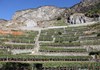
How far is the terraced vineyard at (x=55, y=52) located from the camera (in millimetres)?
62250

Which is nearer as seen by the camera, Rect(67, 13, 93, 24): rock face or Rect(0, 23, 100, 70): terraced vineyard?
Rect(0, 23, 100, 70): terraced vineyard

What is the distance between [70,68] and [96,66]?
6571mm

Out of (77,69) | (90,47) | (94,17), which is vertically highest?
(94,17)

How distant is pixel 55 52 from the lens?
75.7 metres

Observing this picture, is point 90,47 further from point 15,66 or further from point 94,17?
point 94,17

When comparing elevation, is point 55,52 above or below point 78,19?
below

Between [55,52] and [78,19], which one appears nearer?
[55,52]

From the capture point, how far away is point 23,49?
261 feet

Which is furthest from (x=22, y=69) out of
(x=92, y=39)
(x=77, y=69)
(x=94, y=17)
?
(x=94, y=17)

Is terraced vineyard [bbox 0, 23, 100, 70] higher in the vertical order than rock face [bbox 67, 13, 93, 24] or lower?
lower

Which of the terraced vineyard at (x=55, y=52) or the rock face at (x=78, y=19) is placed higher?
the rock face at (x=78, y=19)

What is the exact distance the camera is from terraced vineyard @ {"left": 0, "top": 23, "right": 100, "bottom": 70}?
62250 mm

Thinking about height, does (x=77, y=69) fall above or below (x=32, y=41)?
below

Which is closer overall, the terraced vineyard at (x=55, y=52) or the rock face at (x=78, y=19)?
the terraced vineyard at (x=55, y=52)
